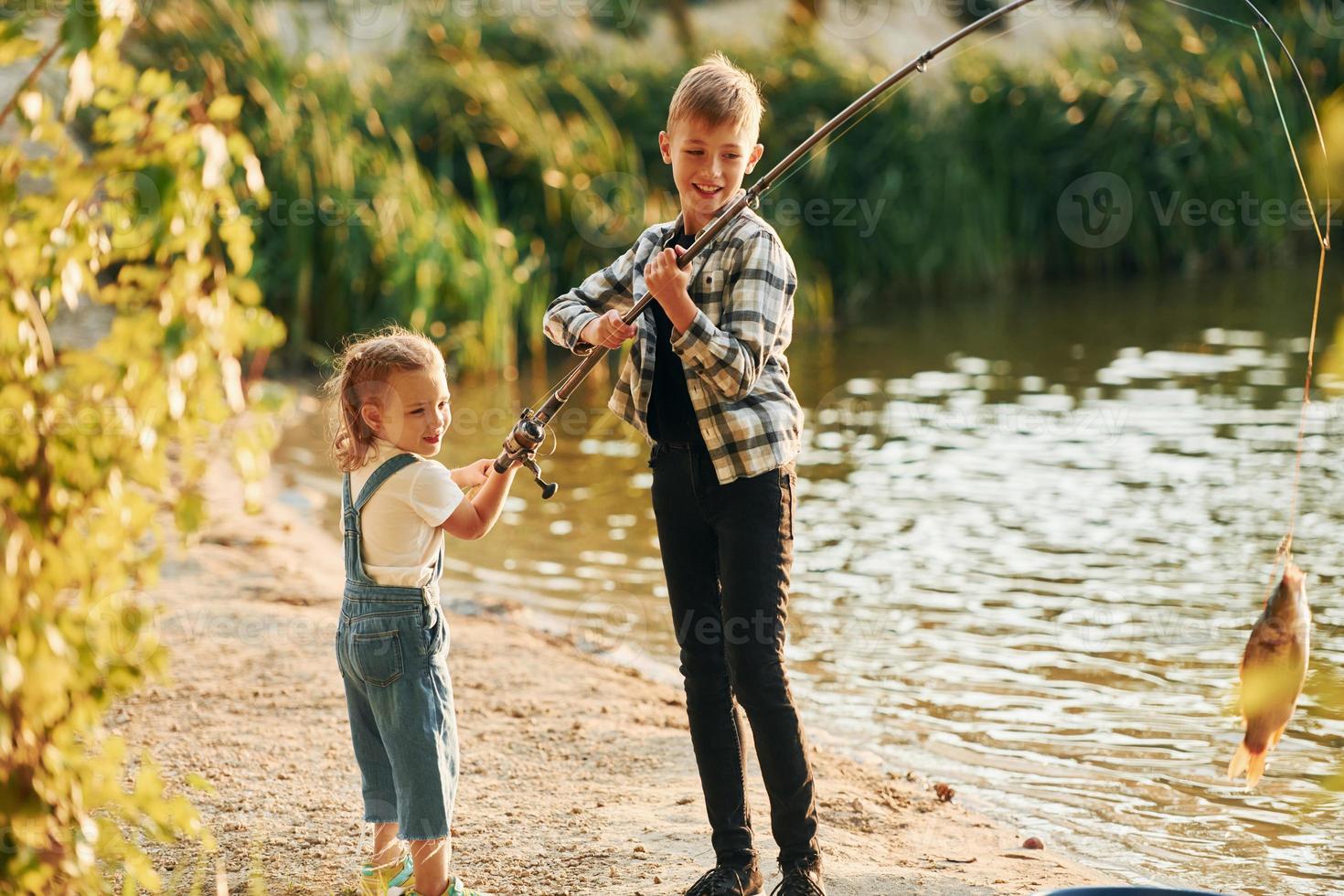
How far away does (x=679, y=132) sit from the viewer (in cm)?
283

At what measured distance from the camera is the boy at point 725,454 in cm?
278

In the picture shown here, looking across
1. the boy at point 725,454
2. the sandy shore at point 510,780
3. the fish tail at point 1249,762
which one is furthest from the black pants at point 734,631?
the fish tail at point 1249,762

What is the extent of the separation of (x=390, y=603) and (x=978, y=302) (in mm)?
11060

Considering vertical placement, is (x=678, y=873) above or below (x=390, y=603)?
below

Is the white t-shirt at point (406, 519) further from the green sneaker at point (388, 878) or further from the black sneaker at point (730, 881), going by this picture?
the black sneaker at point (730, 881)

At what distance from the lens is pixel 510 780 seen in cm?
375

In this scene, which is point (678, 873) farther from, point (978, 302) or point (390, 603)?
point (978, 302)

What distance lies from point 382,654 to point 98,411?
2.57 ft

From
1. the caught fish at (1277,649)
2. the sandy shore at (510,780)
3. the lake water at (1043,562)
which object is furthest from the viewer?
the lake water at (1043,562)

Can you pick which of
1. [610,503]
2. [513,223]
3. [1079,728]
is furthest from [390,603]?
[513,223]

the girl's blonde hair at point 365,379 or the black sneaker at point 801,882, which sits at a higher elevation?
the girl's blonde hair at point 365,379

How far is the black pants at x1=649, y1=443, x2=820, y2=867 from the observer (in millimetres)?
2826

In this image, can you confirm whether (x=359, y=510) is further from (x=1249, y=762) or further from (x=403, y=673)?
(x=1249, y=762)

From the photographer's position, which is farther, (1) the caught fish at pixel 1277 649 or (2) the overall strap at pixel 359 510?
(2) the overall strap at pixel 359 510
